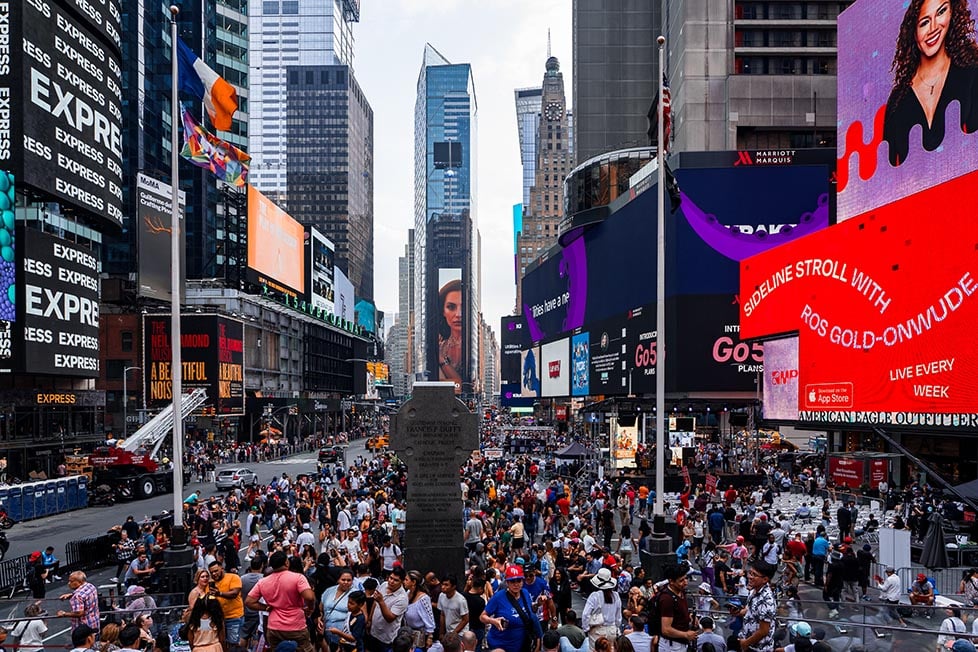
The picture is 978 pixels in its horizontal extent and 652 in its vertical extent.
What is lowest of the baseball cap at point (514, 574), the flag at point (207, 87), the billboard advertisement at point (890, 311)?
the baseball cap at point (514, 574)

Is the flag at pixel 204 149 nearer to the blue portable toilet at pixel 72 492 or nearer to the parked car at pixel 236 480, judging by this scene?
the blue portable toilet at pixel 72 492

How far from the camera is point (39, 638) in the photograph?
12367 mm

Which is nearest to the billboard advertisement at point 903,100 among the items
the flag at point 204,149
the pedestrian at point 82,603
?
the flag at point 204,149

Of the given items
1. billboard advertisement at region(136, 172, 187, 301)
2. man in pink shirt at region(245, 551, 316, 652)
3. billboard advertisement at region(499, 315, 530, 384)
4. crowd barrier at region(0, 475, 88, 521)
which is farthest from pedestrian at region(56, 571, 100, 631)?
billboard advertisement at region(499, 315, 530, 384)

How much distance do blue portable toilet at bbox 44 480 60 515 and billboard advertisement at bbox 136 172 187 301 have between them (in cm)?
2824

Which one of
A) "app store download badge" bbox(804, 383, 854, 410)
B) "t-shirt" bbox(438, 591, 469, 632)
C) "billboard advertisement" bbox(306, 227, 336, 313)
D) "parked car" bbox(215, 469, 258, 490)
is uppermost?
"billboard advertisement" bbox(306, 227, 336, 313)

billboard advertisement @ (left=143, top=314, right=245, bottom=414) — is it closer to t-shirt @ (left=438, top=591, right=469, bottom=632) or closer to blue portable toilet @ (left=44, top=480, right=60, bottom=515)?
blue portable toilet @ (left=44, top=480, right=60, bottom=515)

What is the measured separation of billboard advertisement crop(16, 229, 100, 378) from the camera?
38.1 m

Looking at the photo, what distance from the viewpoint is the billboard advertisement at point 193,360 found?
215 ft

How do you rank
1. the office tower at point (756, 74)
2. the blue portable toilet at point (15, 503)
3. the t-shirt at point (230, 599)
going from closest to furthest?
the t-shirt at point (230, 599) → the blue portable toilet at point (15, 503) → the office tower at point (756, 74)

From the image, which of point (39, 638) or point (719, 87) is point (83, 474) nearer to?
point (39, 638)

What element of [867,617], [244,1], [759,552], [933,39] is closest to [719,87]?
[933,39]

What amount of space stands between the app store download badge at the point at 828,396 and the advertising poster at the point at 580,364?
41.7 meters

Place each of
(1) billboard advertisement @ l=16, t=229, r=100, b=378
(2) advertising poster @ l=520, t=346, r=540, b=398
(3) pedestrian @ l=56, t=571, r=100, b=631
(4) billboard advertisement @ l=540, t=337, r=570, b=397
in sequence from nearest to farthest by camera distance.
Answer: (3) pedestrian @ l=56, t=571, r=100, b=631 < (1) billboard advertisement @ l=16, t=229, r=100, b=378 < (4) billboard advertisement @ l=540, t=337, r=570, b=397 < (2) advertising poster @ l=520, t=346, r=540, b=398
